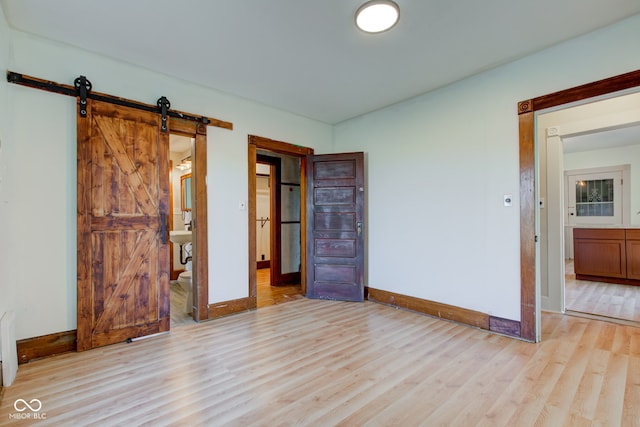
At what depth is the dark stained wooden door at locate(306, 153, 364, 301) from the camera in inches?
163

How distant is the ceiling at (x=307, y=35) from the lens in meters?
2.09

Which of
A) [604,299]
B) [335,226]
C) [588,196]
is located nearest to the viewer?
[604,299]

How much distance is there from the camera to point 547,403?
5.98 feet

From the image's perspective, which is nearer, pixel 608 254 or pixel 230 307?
pixel 230 307

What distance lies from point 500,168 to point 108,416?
11.9ft

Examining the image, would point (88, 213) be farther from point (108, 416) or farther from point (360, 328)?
point (360, 328)

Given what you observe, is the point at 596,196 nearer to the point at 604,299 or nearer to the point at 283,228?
the point at 604,299

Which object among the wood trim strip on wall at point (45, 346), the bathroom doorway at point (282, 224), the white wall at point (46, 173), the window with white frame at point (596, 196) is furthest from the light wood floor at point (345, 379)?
the window with white frame at point (596, 196)

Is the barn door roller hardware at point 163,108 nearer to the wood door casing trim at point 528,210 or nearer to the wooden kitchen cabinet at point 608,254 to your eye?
the wood door casing trim at point 528,210

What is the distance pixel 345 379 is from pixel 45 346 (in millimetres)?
2441

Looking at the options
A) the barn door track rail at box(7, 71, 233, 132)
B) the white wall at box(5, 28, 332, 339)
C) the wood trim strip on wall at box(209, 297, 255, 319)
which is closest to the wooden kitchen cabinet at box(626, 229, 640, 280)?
Result: the wood trim strip on wall at box(209, 297, 255, 319)

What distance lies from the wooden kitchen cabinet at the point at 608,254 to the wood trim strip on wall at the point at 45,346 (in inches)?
287

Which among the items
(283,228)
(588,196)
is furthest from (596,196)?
(283,228)

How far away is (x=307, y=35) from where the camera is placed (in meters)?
2.42
